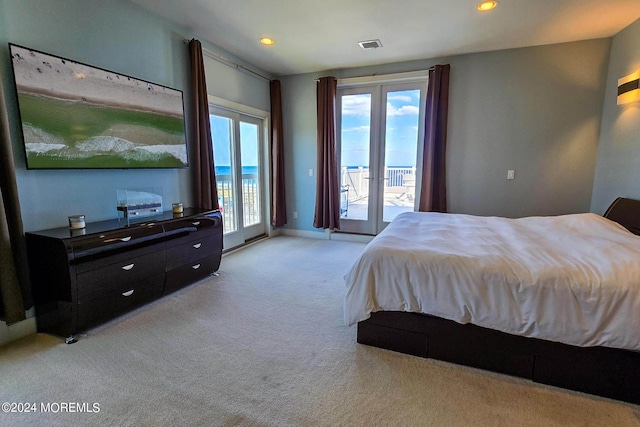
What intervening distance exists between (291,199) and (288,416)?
13.2 ft

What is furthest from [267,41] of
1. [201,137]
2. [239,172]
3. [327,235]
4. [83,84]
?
[327,235]

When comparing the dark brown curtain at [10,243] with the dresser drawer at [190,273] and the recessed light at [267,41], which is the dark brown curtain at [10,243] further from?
the recessed light at [267,41]

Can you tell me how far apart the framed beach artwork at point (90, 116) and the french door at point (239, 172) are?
880 millimetres

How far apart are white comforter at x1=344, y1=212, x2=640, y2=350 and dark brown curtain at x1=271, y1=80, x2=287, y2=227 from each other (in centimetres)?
306

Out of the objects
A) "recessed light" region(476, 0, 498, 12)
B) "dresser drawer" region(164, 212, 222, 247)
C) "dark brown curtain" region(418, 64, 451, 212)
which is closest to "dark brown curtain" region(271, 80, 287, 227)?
"dresser drawer" region(164, 212, 222, 247)

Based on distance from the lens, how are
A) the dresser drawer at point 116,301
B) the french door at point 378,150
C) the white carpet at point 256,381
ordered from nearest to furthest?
the white carpet at point 256,381 → the dresser drawer at point 116,301 → the french door at point 378,150

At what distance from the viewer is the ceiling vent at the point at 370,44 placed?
362cm

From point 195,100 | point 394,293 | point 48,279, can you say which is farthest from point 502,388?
point 195,100

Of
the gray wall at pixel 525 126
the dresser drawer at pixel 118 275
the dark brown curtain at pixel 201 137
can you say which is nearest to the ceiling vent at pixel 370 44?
the gray wall at pixel 525 126

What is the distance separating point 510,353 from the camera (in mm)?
1804

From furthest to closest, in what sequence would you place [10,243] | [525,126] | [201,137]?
1. [525,126]
2. [201,137]
3. [10,243]

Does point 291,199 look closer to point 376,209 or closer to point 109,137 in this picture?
point 376,209

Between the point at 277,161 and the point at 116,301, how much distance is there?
3.21m

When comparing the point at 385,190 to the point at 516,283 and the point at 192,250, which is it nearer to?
the point at 192,250
